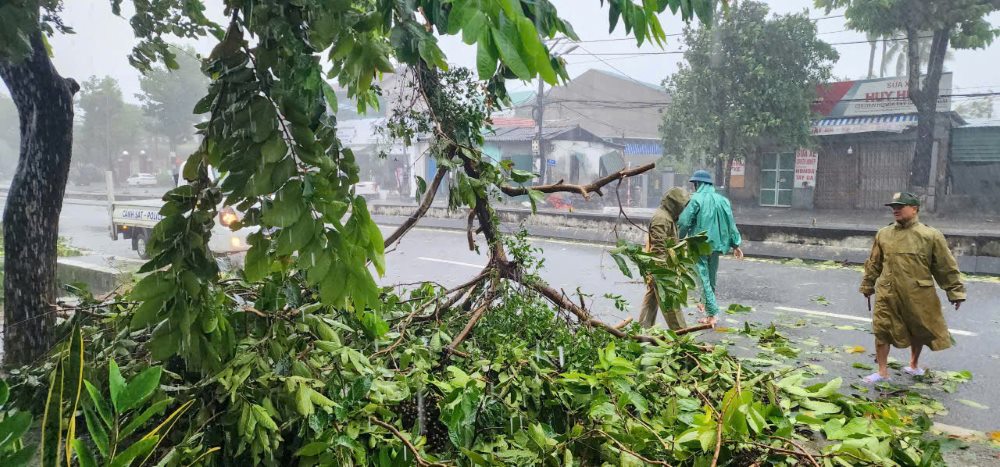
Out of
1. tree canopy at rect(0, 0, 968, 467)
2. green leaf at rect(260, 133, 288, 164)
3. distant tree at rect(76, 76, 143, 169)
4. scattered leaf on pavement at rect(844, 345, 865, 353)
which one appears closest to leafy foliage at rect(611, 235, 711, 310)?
tree canopy at rect(0, 0, 968, 467)

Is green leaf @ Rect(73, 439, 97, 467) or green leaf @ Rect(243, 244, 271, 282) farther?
green leaf @ Rect(243, 244, 271, 282)

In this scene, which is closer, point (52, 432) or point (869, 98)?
point (52, 432)

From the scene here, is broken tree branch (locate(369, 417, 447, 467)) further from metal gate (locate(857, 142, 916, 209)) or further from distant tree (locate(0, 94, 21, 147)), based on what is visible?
metal gate (locate(857, 142, 916, 209))

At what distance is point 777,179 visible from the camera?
24828mm

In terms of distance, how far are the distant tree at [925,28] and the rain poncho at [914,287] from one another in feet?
57.0

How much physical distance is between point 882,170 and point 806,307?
1860cm

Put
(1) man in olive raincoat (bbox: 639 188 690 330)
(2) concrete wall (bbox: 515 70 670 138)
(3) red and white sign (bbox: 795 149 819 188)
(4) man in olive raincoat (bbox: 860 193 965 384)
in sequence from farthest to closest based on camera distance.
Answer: (2) concrete wall (bbox: 515 70 670 138), (3) red and white sign (bbox: 795 149 819 188), (1) man in olive raincoat (bbox: 639 188 690 330), (4) man in olive raincoat (bbox: 860 193 965 384)

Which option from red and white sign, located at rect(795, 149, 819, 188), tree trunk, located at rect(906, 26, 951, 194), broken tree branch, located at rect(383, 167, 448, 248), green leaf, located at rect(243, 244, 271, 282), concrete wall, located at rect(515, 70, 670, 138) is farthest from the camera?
concrete wall, located at rect(515, 70, 670, 138)

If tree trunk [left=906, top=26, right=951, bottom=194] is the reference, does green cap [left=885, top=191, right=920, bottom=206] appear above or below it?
below

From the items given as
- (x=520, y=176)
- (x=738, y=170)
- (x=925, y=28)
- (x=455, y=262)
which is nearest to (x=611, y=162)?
(x=738, y=170)

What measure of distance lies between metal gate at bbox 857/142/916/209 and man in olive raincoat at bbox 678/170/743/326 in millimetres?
19771

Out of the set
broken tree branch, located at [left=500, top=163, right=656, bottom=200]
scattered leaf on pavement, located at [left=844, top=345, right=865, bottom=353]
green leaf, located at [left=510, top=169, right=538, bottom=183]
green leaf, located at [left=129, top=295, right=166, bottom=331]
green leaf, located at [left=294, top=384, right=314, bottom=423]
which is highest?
green leaf, located at [left=510, top=169, right=538, bottom=183]

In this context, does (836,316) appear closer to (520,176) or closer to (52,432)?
(520,176)

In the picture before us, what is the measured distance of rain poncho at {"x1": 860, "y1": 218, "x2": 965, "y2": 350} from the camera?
4742 mm
